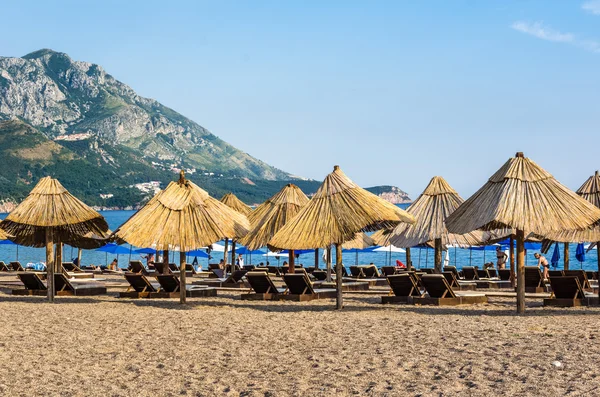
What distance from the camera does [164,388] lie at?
6711 mm

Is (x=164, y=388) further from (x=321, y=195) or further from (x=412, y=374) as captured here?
(x=321, y=195)

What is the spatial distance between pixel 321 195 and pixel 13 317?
530 cm

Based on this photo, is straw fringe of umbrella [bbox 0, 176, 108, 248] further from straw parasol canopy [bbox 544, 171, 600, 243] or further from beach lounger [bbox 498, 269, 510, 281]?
beach lounger [bbox 498, 269, 510, 281]

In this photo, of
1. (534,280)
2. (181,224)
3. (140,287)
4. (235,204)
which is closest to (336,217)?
(181,224)

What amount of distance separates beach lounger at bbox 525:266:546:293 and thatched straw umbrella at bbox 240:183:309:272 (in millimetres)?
5119

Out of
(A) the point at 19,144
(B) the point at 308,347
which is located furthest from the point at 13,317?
(A) the point at 19,144

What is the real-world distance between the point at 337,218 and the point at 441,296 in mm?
2296

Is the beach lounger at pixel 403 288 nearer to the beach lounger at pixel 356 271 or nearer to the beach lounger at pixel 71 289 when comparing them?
the beach lounger at pixel 71 289

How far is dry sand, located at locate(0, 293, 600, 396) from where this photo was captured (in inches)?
257

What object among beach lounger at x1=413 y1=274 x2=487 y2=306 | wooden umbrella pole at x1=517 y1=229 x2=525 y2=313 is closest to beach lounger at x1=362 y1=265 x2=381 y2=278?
beach lounger at x1=413 y1=274 x2=487 y2=306

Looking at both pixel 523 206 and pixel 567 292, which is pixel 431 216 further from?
pixel 523 206

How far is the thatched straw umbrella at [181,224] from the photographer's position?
45.1 feet

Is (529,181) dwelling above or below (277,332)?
above

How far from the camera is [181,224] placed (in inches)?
554
